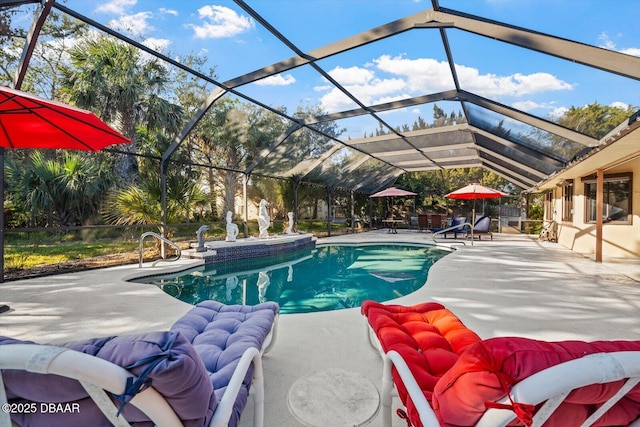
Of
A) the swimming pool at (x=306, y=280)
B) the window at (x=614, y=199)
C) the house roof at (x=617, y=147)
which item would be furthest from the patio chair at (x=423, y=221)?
the house roof at (x=617, y=147)

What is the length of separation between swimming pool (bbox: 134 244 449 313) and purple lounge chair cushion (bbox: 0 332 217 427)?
153 inches

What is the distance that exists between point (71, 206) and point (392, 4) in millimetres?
9471

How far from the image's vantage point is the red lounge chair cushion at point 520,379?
34.5 inches

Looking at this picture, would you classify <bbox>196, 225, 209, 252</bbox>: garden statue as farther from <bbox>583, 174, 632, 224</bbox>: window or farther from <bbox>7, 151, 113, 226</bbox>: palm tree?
<bbox>583, 174, 632, 224</bbox>: window

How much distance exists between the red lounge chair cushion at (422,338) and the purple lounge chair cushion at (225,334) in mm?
800

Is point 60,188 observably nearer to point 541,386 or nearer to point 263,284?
point 263,284

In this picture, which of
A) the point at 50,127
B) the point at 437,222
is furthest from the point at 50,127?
the point at 437,222

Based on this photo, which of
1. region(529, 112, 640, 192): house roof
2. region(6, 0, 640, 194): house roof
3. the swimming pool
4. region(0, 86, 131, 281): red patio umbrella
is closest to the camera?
region(0, 86, 131, 281): red patio umbrella

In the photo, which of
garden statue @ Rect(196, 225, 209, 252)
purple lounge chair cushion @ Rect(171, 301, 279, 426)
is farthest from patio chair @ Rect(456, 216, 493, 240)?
purple lounge chair cushion @ Rect(171, 301, 279, 426)

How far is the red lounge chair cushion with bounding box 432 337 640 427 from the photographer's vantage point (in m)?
0.88

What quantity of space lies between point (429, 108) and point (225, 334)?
8.54m

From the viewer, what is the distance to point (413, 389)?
4.41 ft

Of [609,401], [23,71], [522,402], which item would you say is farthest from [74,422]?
[23,71]

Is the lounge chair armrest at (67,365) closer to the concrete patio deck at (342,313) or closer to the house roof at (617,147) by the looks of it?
the concrete patio deck at (342,313)
